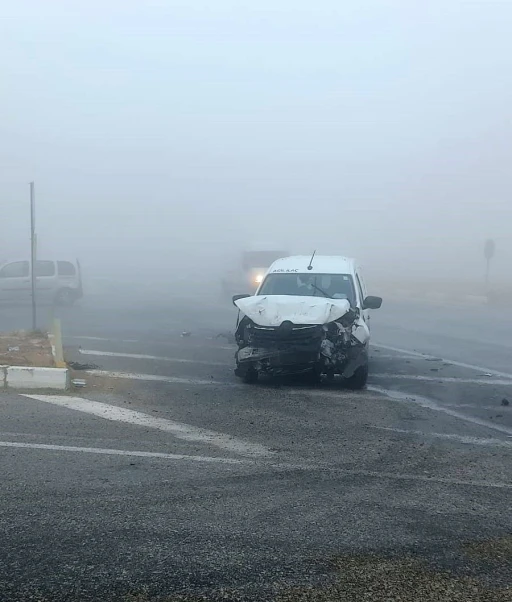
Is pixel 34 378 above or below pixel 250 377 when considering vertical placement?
above

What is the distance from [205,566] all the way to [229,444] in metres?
2.67

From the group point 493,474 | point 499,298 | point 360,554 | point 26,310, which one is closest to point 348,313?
point 493,474

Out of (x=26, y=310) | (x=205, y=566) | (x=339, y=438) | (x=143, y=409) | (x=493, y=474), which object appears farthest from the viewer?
(x=26, y=310)

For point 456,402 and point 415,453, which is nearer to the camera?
point 415,453

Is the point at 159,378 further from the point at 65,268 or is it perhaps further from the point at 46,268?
the point at 65,268

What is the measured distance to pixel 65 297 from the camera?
24.4 meters

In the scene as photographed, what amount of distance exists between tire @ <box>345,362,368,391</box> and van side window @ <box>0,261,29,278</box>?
54.5ft

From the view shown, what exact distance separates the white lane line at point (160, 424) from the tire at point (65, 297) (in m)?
16.2

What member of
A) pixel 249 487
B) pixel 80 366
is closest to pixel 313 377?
pixel 80 366

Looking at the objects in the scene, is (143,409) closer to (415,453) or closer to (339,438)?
(339,438)

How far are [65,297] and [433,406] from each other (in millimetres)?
17743

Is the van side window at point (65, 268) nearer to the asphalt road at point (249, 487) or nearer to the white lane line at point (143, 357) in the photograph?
the white lane line at point (143, 357)

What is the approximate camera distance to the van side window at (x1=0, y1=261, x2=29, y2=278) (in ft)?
77.6

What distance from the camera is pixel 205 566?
395 centimetres
